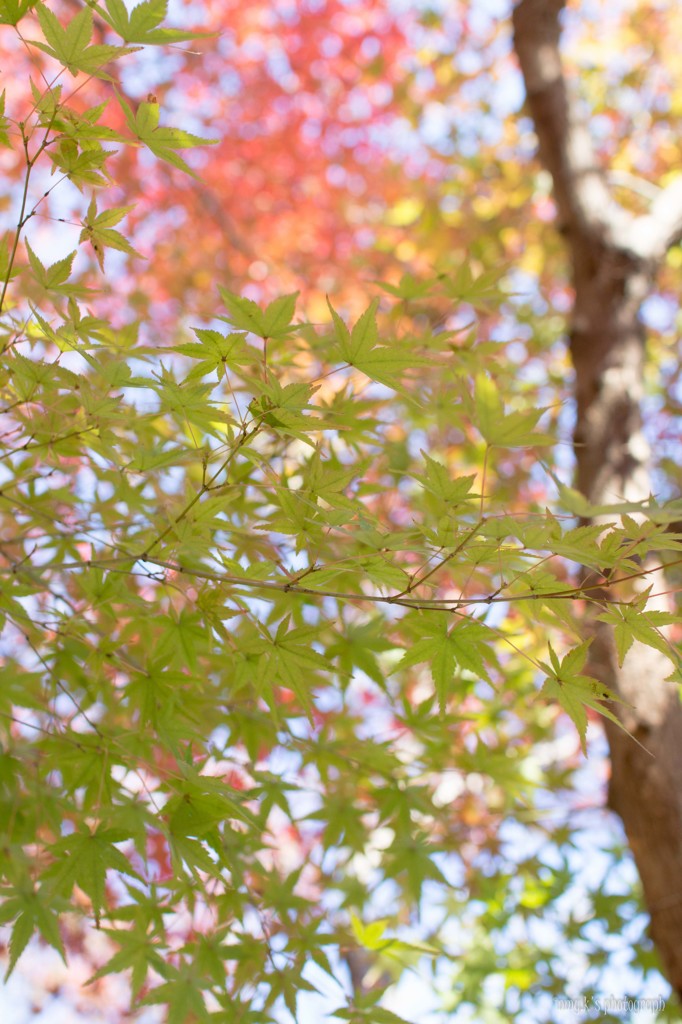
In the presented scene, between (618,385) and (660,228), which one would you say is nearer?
(618,385)

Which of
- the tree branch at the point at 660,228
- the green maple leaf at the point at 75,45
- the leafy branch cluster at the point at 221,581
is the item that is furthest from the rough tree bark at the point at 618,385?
the green maple leaf at the point at 75,45

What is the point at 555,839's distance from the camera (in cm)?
266

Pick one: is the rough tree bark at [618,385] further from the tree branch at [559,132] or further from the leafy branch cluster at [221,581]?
the leafy branch cluster at [221,581]

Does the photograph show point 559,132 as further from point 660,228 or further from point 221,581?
point 221,581

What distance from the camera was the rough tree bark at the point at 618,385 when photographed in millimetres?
1987

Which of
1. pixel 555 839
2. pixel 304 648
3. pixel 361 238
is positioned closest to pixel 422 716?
pixel 304 648

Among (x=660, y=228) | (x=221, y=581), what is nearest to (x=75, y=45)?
(x=221, y=581)

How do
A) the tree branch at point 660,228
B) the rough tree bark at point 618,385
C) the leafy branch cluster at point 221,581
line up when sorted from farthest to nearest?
the tree branch at point 660,228 → the rough tree bark at point 618,385 → the leafy branch cluster at point 221,581

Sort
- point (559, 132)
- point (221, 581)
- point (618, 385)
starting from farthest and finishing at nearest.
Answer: point (559, 132), point (618, 385), point (221, 581)

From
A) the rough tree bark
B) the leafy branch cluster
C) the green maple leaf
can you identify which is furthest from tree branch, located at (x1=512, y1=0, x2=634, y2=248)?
the green maple leaf

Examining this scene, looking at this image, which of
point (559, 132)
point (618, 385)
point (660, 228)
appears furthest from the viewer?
point (559, 132)

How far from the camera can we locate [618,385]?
2.57 metres

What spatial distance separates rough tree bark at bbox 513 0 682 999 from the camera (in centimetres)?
199

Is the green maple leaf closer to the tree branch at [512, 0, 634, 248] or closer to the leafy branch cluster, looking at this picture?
the leafy branch cluster
